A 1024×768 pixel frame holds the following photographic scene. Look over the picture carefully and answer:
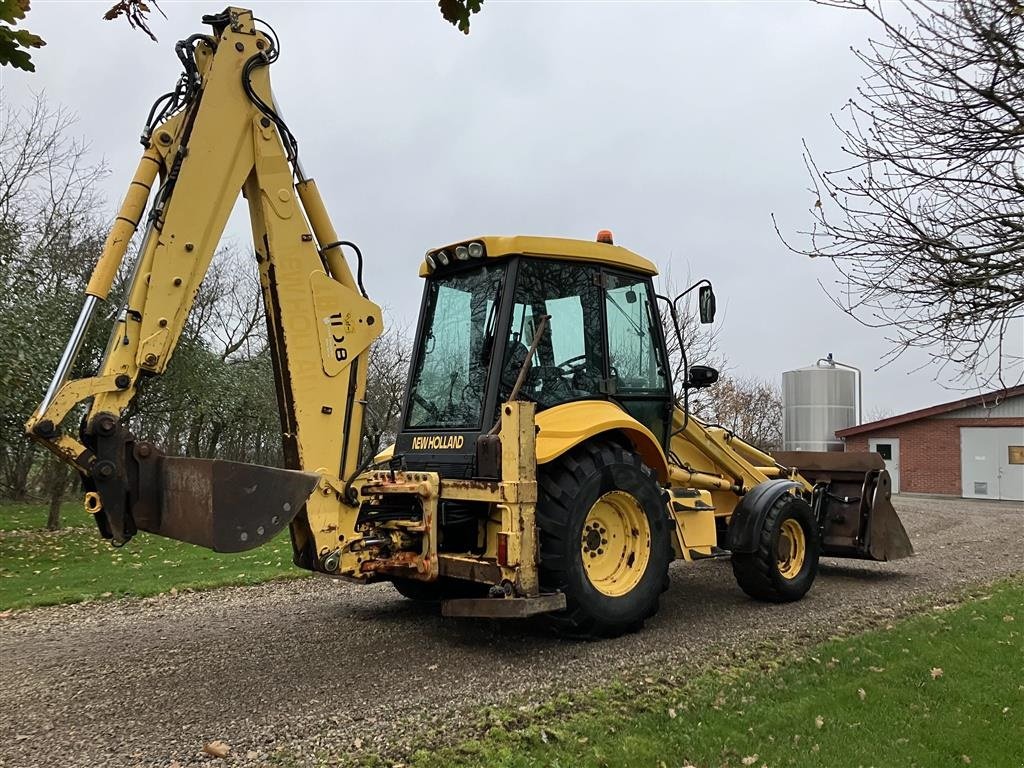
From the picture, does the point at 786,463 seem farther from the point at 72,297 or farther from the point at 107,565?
the point at 72,297

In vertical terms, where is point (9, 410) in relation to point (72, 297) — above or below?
below

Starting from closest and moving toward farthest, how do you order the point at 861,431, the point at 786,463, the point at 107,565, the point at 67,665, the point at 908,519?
the point at 67,665, the point at 786,463, the point at 107,565, the point at 908,519, the point at 861,431

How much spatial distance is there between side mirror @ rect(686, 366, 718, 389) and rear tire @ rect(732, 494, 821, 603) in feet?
4.43

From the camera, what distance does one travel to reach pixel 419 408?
6.75 meters

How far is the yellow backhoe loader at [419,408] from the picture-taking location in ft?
→ 15.2

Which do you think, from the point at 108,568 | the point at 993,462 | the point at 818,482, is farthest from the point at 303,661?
the point at 993,462

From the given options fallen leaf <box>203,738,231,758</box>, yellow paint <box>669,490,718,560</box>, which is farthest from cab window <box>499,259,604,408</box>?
fallen leaf <box>203,738,231,758</box>

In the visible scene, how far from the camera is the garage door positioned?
24766 millimetres

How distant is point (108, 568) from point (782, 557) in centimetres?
807

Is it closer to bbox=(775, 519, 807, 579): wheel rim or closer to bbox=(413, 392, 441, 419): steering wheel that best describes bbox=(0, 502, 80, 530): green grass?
bbox=(413, 392, 441, 419): steering wheel

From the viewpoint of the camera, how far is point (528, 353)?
6094mm

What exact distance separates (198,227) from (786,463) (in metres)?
7.41

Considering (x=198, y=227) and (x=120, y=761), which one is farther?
(x=198, y=227)

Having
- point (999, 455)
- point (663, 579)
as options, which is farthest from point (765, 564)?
point (999, 455)
